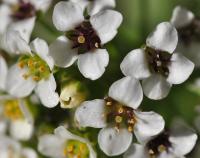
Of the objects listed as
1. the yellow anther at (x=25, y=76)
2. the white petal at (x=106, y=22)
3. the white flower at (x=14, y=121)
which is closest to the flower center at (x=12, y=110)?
the white flower at (x=14, y=121)

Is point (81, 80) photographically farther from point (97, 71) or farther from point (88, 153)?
point (88, 153)

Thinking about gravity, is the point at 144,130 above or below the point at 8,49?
below

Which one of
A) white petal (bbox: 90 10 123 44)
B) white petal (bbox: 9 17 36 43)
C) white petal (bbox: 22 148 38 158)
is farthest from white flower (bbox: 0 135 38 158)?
white petal (bbox: 90 10 123 44)

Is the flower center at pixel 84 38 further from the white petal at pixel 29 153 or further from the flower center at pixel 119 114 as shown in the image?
the white petal at pixel 29 153

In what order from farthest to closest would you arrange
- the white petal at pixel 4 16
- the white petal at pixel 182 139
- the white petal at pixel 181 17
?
the white petal at pixel 4 16
the white petal at pixel 181 17
the white petal at pixel 182 139

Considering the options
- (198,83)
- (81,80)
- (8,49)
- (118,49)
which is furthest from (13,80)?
(198,83)

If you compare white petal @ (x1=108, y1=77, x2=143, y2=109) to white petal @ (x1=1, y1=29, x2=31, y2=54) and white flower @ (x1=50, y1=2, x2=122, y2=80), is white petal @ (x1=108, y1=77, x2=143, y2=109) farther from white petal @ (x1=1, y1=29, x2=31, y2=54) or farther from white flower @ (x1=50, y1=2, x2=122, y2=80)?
white petal @ (x1=1, y1=29, x2=31, y2=54)
